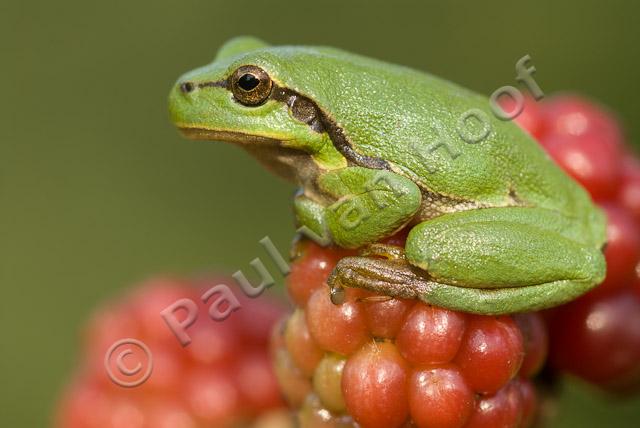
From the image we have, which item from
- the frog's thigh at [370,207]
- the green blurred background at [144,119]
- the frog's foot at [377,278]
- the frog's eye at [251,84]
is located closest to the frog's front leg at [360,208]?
the frog's thigh at [370,207]

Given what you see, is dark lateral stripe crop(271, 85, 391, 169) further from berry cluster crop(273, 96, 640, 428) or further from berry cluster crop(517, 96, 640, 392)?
berry cluster crop(517, 96, 640, 392)

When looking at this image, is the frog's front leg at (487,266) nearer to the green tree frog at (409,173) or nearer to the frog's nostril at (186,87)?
the green tree frog at (409,173)

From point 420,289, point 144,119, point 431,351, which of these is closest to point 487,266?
point 420,289

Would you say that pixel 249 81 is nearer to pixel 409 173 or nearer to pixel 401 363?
pixel 409 173

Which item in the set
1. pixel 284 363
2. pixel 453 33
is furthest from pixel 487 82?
pixel 284 363

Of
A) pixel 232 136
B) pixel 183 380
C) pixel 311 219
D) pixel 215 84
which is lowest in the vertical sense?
pixel 183 380

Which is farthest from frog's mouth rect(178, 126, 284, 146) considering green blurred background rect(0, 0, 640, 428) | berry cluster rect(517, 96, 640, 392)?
green blurred background rect(0, 0, 640, 428)

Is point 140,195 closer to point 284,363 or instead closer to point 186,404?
point 186,404
